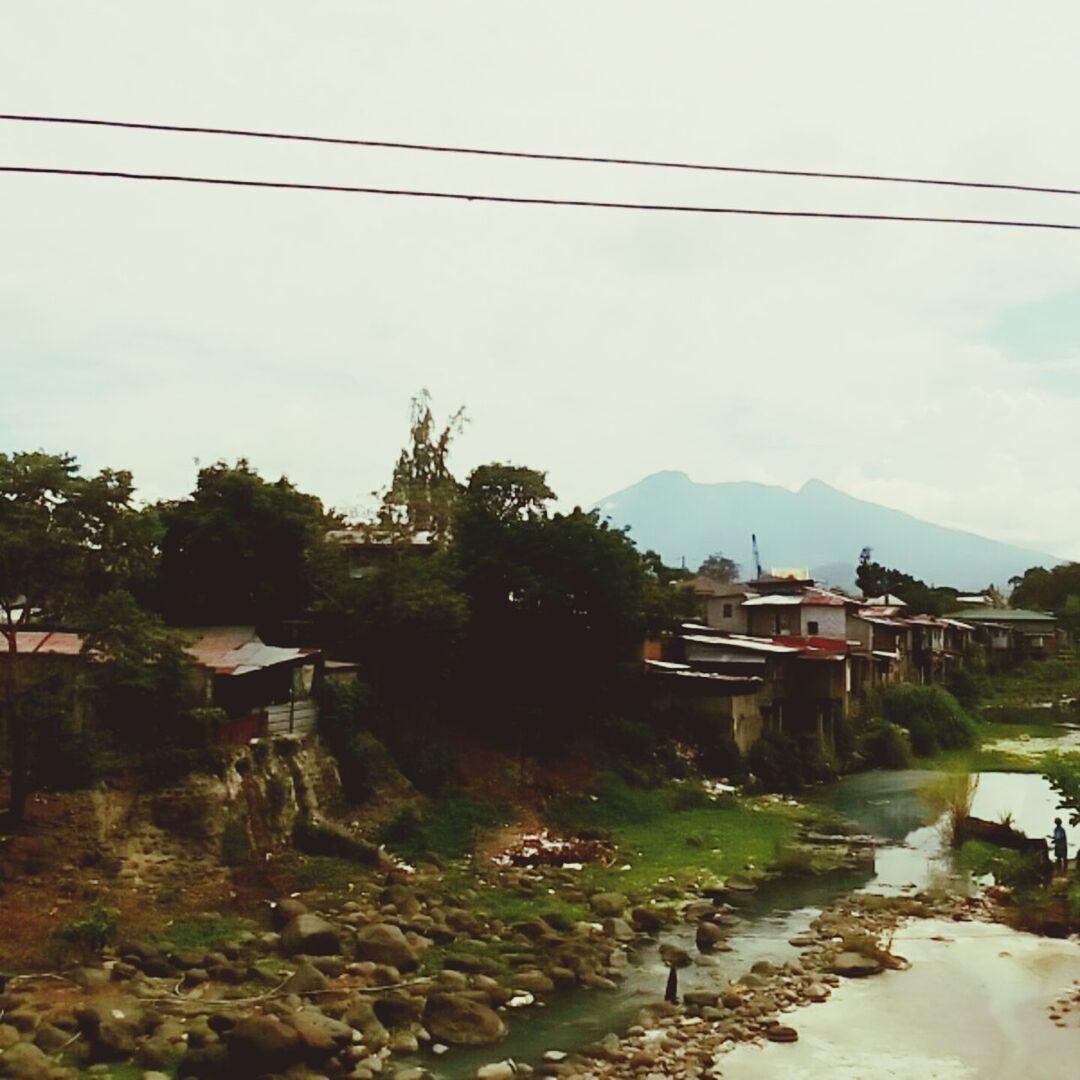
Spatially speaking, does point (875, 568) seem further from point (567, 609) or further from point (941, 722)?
point (567, 609)

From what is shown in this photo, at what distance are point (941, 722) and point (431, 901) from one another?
1299 inches

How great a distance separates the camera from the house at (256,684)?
23.9m

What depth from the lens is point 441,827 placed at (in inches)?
1033

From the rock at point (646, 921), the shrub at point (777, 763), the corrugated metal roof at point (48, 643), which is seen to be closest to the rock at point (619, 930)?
the rock at point (646, 921)

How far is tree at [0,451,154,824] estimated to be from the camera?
18766 mm

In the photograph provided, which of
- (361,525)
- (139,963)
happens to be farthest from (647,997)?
(361,525)

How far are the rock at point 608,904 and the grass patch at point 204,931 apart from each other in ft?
22.6

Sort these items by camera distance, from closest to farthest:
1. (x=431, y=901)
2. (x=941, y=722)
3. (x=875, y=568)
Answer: (x=431, y=901), (x=941, y=722), (x=875, y=568)

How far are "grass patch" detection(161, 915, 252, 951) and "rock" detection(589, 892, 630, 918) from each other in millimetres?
6876

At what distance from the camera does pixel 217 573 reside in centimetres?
2919

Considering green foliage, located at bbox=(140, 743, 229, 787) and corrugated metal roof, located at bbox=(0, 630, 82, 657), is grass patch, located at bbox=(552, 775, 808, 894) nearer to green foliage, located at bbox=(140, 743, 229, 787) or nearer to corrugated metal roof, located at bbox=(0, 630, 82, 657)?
green foliage, located at bbox=(140, 743, 229, 787)

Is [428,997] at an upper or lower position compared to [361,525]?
lower

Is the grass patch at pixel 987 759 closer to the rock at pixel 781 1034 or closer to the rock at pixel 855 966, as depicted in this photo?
the rock at pixel 855 966

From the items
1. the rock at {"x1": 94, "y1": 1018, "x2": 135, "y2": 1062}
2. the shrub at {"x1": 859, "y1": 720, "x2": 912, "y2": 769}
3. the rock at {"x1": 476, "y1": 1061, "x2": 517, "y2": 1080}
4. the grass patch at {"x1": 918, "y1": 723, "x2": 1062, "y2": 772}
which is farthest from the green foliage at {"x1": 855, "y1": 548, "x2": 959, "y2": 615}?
the rock at {"x1": 94, "y1": 1018, "x2": 135, "y2": 1062}
